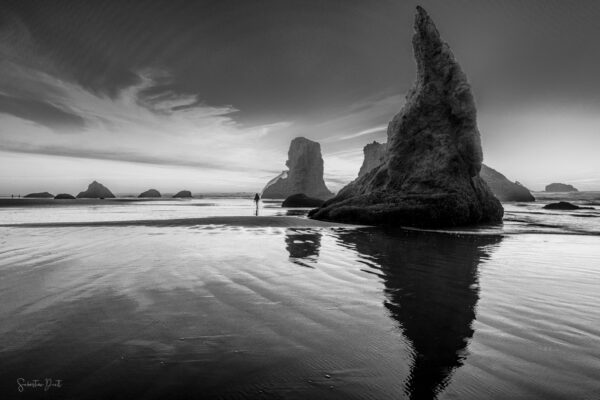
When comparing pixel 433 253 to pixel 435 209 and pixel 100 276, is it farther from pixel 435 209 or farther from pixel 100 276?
pixel 435 209

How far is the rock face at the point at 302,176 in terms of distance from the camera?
10950 centimetres

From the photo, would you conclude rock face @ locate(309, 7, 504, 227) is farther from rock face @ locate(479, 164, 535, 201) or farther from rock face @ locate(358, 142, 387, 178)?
rock face @ locate(358, 142, 387, 178)

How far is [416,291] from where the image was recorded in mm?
4488

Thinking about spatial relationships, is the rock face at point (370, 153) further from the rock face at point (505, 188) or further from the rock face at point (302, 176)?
the rock face at point (505, 188)

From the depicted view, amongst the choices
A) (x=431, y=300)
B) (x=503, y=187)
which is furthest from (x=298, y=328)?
(x=503, y=187)

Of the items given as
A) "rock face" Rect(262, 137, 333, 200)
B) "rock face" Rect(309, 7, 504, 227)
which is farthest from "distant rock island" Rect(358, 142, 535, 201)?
"rock face" Rect(309, 7, 504, 227)

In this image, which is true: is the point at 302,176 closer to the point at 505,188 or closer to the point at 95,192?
the point at 505,188

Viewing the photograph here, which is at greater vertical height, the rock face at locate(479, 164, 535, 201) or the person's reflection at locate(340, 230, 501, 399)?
the rock face at locate(479, 164, 535, 201)

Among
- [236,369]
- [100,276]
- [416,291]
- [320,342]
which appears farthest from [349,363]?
[100,276]

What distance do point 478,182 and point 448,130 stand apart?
3440 millimetres

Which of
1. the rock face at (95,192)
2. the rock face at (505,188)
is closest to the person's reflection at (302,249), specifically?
the rock face at (505,188)

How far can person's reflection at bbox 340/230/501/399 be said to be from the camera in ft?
7.64

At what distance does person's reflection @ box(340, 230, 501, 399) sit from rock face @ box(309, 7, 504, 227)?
686cm

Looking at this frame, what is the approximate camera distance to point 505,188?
73.2m
